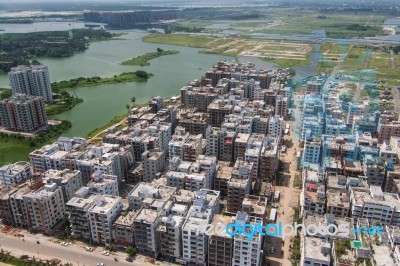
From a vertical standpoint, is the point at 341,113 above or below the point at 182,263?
above

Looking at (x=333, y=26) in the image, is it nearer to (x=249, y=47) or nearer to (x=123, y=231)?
(x=249, y=47)

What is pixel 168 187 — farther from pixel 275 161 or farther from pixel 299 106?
pixel 299 106

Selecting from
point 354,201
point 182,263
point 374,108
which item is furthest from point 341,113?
point 182,263

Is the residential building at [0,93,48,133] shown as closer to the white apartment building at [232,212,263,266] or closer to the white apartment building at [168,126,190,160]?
the white apartment building at [168,126,190,160]

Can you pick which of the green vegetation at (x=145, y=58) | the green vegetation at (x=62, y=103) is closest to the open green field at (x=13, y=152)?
the green vegetation at (x=62, y=103)

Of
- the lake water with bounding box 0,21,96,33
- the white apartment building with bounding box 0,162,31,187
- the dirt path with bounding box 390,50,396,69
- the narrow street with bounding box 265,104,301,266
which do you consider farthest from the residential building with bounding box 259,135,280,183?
the lake water with bounding box 0,21,96,33
